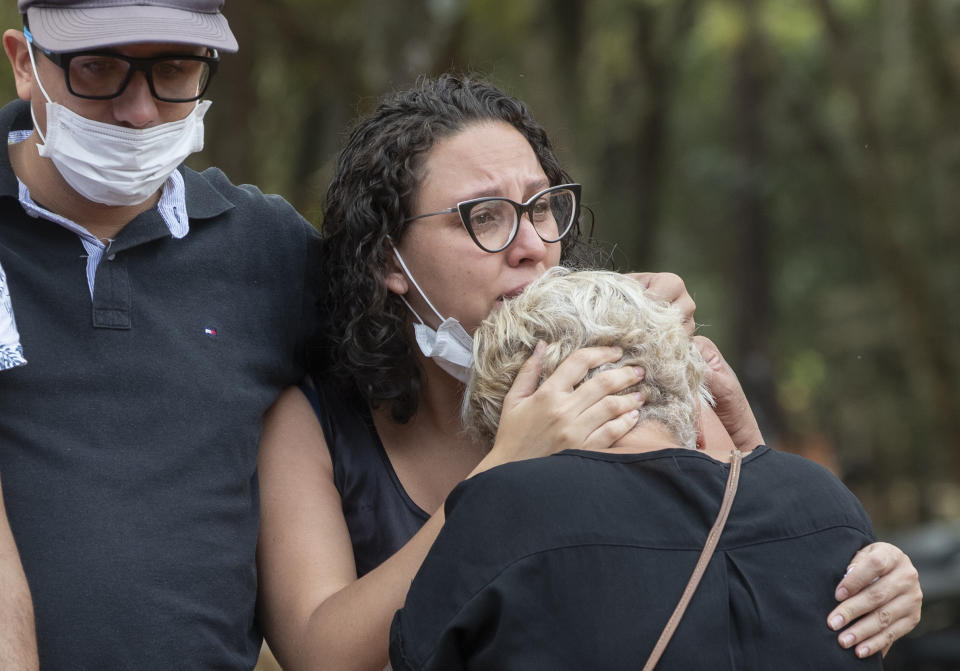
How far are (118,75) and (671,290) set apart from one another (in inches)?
56.3

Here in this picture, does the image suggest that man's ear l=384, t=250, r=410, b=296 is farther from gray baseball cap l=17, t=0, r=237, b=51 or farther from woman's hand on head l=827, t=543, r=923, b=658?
woman's hand on head l=827, t=543, r=923, b=658

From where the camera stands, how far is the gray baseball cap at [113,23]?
264 centimetres

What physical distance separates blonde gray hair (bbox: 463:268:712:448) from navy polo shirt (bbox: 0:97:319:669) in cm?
63

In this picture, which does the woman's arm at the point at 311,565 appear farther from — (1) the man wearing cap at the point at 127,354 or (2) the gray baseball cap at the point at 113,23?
(2) the gray baseball cap at the point at 113,23

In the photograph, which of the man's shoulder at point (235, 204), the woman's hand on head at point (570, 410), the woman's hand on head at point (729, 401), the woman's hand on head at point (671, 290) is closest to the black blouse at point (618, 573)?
the woman's hand on head at point (570, 410)

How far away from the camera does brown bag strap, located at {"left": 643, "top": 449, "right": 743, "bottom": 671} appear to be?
206 cm

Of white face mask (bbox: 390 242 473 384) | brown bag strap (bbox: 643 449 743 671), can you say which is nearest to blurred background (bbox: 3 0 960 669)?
white face mask (bbox: 390 242 473 384)

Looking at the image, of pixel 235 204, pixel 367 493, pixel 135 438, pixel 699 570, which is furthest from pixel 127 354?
pixel 699 570

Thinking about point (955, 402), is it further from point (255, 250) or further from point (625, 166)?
point (255, 250)

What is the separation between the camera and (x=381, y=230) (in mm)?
3172

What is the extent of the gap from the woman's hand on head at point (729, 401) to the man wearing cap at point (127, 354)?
1.15 metres

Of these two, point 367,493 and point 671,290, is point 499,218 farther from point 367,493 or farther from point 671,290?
point 367,493

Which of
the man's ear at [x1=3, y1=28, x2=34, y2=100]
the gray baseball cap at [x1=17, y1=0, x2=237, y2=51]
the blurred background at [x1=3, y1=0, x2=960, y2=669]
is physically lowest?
the blurred background at [x1=3, y1=0, x2=960, y2=669]

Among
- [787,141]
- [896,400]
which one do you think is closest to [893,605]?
[787,141]
